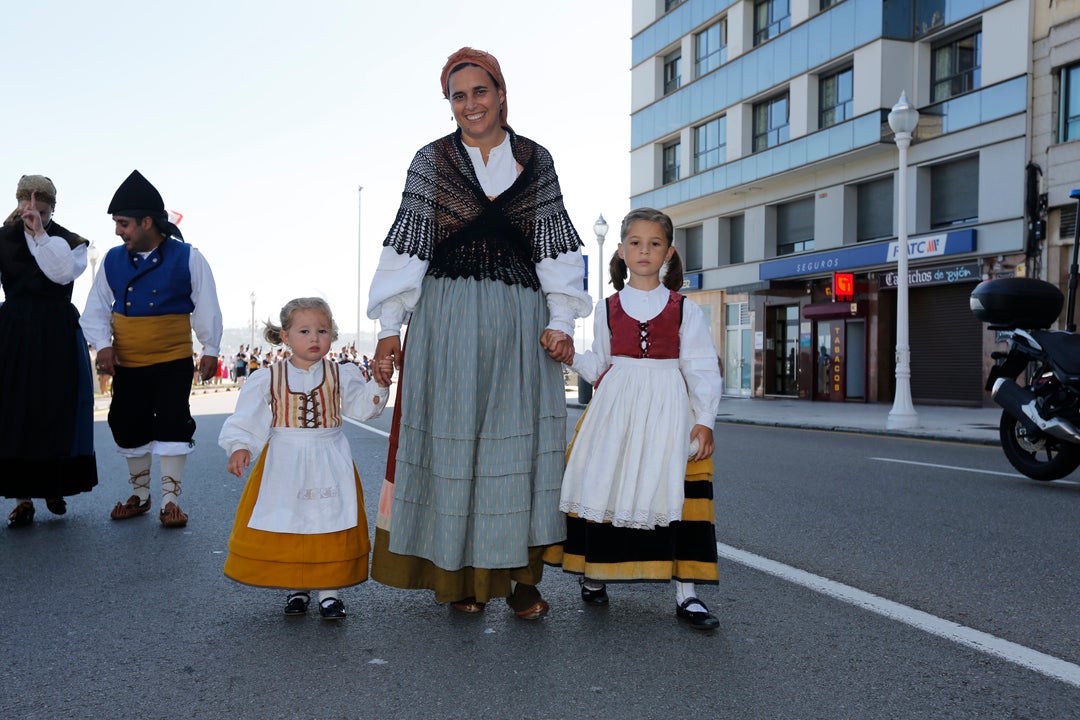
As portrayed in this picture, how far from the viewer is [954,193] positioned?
2095 cm

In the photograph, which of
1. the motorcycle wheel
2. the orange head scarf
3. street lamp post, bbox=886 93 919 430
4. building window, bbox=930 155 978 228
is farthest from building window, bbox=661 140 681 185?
the orange head scarf

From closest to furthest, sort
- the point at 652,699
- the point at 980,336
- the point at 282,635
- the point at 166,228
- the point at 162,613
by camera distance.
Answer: the point at 652,699 → the point at 282,635 → the point at 162,613 → the point at 166,228 → the point at 980,336

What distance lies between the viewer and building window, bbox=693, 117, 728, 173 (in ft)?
94.0

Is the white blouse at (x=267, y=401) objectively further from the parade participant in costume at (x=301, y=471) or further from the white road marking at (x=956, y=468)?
the white road marking at (x=956, y=468)

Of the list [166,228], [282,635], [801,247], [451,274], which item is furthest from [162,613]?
[801,247]

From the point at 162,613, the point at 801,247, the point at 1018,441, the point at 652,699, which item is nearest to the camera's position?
the point at 652,699

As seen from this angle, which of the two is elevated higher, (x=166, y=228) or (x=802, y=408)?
(x=166, y=228)

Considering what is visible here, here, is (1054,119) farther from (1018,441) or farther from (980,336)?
(1018,441)

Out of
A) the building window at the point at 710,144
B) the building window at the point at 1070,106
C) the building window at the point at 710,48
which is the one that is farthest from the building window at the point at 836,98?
the building window at the point at 1070,106

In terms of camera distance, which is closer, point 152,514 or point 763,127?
point 152,514

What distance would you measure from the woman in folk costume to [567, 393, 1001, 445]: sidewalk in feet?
26.1

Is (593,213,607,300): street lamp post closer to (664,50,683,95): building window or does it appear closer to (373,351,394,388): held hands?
(664,50,683,95): building window

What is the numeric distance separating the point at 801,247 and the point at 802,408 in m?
6.91

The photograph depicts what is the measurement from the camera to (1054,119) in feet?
60.3
